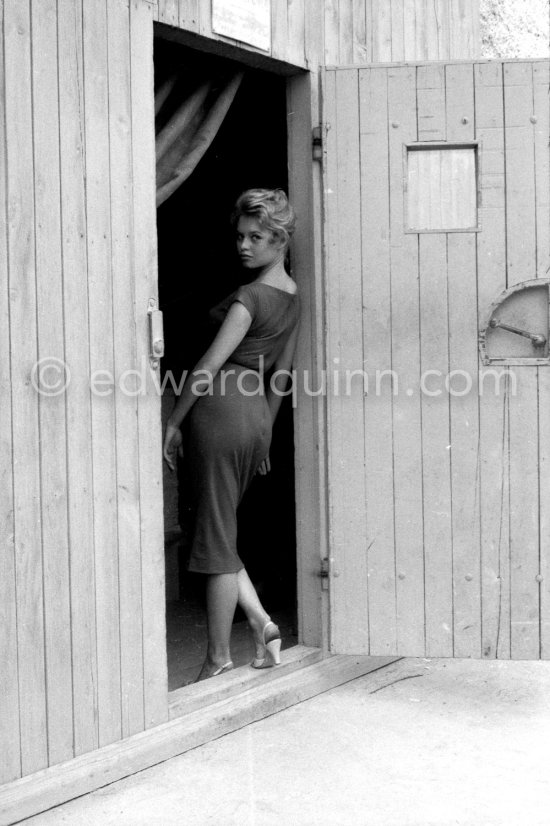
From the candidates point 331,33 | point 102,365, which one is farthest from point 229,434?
point 331,33

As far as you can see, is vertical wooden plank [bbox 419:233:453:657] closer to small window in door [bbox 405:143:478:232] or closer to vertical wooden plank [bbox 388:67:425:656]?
vertical wooden plank [bbox 388:67:425:656]

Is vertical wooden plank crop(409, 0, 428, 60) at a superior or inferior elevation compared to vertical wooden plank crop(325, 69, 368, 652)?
superior

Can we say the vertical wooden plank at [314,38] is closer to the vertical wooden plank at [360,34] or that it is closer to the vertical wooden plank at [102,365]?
the vertical wooden plank at [360,34]

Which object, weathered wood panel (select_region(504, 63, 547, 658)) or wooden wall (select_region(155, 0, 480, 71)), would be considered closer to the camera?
wooden wall (select_region(155, 0, 480, 71))

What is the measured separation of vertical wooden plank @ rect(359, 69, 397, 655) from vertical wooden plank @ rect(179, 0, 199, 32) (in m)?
0.69

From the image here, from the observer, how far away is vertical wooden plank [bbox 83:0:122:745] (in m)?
3.02

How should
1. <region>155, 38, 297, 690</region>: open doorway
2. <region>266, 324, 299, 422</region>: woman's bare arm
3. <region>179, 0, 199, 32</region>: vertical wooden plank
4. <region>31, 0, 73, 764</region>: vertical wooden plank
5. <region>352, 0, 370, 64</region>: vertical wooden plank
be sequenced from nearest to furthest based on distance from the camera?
<region>31, 0, 73, 764</region>: vertical wooden plank < <region>179, 0, 199, 32</region>: vertical wooden plank < <region>266, 324, 299, 422</region>: woman's bare arm < <region>352, 0, 370, 64</region>: vertical wooden plank < <region>155, 38, 297, 690</region>: open doorway

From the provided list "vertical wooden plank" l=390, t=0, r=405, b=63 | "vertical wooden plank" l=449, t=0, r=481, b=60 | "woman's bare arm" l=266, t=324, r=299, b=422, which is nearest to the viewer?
"woman's bare arm" l=266, t=324, r=299, b=422

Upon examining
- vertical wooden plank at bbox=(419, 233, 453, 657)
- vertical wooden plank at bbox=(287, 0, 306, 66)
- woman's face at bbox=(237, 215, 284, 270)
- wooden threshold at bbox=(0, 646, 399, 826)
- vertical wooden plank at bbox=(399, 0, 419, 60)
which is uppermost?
vertical wooden plank at bbox=(399, 0, 419, 60)

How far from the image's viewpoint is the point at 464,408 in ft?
12.1

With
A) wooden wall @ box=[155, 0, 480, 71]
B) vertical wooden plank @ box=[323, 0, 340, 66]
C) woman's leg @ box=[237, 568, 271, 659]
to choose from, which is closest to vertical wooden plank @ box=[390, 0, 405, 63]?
wooden wall @ box=[155, 0, 480, 71]

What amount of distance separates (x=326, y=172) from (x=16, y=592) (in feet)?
6.45

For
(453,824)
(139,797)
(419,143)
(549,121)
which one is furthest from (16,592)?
(549,121)

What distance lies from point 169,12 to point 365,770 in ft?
8.59
